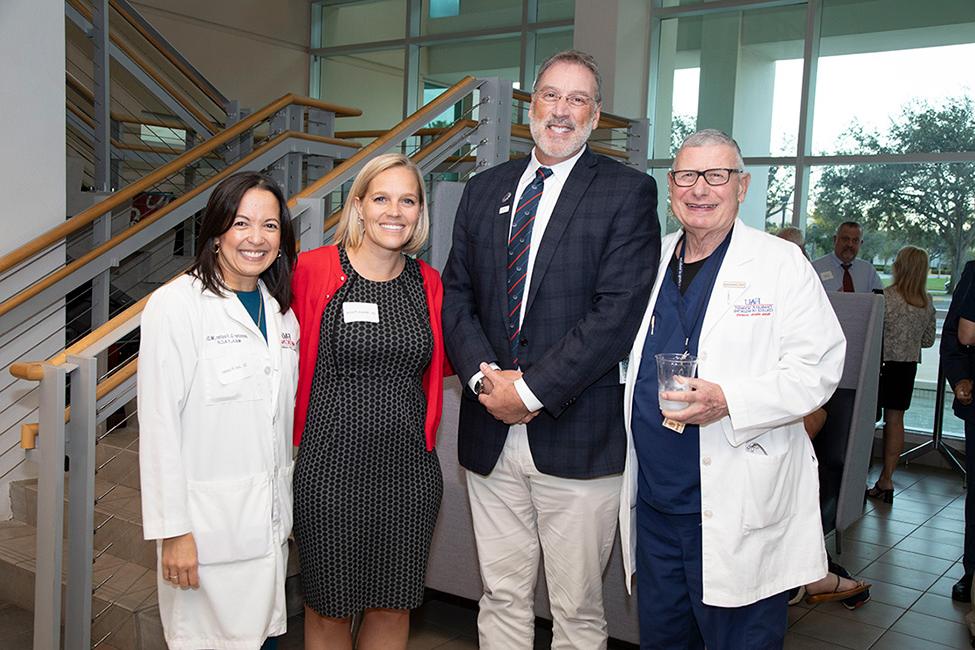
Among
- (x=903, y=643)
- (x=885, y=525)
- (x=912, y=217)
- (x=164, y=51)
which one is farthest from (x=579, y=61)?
(x=912, y=217)

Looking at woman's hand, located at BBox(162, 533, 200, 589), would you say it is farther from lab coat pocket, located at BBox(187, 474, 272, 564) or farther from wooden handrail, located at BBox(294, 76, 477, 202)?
wooden handrail, located at BBox(294, 76, 477, 202)

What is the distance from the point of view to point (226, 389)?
207 centimetres

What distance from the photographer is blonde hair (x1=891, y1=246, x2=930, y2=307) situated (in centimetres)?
635

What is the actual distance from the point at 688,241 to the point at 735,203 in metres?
0.17

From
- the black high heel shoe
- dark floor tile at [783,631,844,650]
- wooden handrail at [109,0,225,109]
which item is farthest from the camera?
wooden handrail at [109,0,225,109]

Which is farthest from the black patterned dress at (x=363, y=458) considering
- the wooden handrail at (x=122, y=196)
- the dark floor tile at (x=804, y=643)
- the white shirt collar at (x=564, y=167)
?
the wooden handrail at (x=122, y=196)

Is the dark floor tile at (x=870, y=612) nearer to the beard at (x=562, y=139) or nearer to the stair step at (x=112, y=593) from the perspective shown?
the beard at (x=562, y=139)

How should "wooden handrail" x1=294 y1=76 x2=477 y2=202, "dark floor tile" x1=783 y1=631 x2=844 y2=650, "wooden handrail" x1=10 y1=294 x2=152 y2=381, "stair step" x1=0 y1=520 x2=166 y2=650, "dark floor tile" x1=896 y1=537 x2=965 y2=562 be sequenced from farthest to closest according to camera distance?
1. "dark floor tile" x1=896 y1=537 x2=965 y2=562
2. "dark floor tile" x1=783 y1=631 x2=844 y2=650
3. "wooden handrail" x1=294 y1=76 x2=477 y2=202
4. "stair step" x1=0 y1=520 x2=166 y2=650
5. "wooden handrail" x1=10 y1=294 x2=152 y2=381

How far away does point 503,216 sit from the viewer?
2.39m

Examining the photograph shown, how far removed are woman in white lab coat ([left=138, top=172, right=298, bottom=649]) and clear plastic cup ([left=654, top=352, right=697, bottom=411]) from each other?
92 centimetres

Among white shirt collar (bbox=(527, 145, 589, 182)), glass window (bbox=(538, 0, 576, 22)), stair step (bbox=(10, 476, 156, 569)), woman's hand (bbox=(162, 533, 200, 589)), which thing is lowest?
stair step (bbox=(10, 476, 156, 569))

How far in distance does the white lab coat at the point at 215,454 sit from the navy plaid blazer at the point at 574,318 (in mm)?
539

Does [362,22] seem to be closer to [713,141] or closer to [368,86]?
[368,86]

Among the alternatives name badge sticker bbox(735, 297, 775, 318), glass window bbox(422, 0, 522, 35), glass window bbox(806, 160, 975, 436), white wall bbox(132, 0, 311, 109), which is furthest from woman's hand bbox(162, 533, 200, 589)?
white wall bbox(132, 0, 311, 109)
